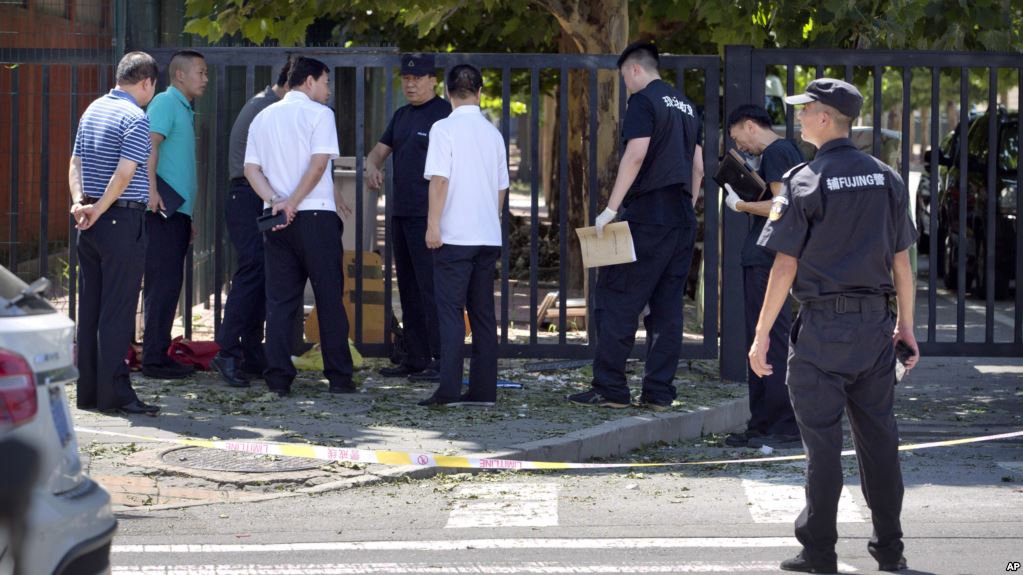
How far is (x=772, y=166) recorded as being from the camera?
779 centimetres

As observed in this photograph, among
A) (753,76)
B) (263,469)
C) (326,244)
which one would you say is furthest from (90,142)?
(753,76)

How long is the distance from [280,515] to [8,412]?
2.76 metres

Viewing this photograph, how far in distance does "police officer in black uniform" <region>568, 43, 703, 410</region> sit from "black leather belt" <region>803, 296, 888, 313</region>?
2.95m

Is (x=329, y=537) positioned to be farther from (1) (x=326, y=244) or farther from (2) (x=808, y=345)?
(1) (x=326, y=244)

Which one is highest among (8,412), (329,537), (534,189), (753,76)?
(753,76)

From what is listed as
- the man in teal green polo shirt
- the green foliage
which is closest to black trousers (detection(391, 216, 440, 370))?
the man in teal green polo shirt

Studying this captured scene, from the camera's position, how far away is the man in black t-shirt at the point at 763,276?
781 cm

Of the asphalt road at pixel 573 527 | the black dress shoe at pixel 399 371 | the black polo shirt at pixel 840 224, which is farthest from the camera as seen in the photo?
the black dress shoe at pixel 399 371

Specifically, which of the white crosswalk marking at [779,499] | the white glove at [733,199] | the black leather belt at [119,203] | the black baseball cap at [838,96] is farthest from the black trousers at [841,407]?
the black leather belt at [119,203]

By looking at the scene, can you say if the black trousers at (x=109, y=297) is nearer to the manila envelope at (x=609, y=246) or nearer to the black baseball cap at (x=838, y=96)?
the manila envelope at (x=609, y=246)

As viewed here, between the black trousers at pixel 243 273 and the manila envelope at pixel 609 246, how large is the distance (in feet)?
6.71

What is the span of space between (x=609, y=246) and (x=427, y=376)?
1784mm

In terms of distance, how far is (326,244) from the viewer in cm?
875

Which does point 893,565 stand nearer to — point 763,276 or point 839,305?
point 839,305
